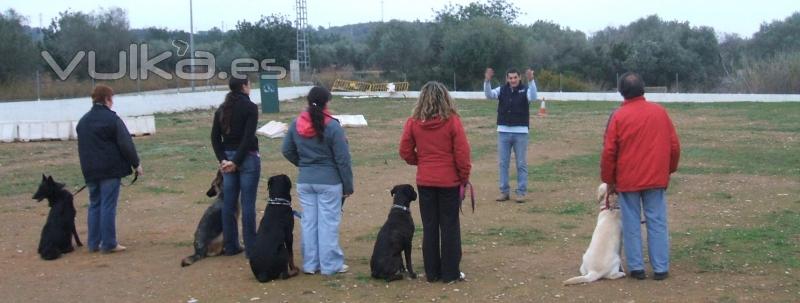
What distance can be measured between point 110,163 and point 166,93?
2779 centimetres

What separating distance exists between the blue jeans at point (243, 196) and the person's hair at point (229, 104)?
0.79ft

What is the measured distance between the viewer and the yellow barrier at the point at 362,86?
53094 mm

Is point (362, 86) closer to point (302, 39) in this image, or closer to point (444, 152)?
point (302, 39)

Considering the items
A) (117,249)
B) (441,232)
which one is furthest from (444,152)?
(117,249)

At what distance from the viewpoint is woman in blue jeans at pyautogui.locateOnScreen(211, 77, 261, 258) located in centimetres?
750

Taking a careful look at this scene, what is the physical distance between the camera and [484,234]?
29.3 feet

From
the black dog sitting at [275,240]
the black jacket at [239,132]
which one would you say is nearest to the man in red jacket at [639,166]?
the black dog sitting at [275,240]

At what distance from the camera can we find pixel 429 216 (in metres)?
6.86

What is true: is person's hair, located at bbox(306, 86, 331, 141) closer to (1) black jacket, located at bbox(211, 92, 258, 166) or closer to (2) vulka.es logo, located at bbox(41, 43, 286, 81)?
(1) black jacket, located at bbox(211, 92, 258, 166)

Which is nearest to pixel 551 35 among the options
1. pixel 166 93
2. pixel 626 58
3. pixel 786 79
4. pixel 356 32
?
pixel 626 58

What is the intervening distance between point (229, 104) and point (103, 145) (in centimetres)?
142

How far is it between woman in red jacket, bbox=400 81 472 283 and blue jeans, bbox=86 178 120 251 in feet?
9.70

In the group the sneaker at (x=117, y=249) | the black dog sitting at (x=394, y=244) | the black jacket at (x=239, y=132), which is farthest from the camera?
the sneaker at (x=117, y=249)

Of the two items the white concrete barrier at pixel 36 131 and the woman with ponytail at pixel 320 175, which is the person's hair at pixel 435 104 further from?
the white concrete barrier at pixel 36 131
